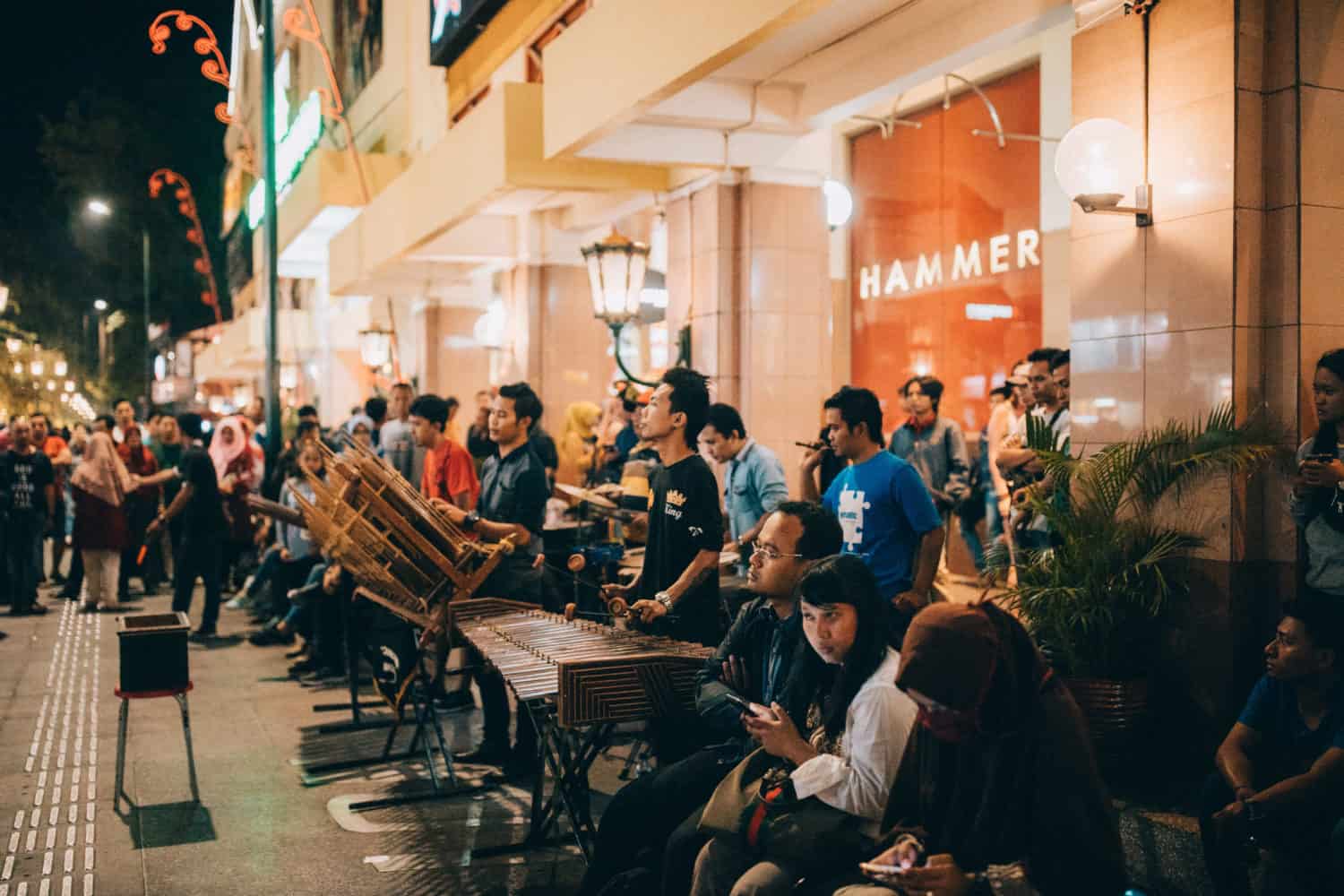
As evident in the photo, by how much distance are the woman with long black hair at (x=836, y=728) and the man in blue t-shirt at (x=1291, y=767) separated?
53.3 inches

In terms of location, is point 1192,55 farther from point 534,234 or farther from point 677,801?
point 534,234

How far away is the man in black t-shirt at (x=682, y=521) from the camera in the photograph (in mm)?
5828

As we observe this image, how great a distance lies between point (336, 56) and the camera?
26.2 metres

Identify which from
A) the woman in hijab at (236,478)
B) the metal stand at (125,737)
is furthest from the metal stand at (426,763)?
the woman in hijab at (236,478)

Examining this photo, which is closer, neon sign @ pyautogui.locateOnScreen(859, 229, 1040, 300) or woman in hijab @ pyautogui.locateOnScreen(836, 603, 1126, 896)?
woman in hijab @ pyautogui.locateOnScreen(836, 603, 1126, 896)

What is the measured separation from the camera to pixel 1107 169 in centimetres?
559

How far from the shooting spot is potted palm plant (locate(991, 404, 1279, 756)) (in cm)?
519

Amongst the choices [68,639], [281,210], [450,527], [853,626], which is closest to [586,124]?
[450,527]

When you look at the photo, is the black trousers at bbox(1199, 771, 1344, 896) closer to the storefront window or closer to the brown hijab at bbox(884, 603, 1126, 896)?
the brown hijab at bbox(884, 603, 1126, 896)

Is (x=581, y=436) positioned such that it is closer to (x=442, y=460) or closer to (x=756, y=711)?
(x=442, y=460)

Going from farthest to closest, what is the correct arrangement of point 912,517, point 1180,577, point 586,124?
point 586,124 → point 912,517 → point 1180,577

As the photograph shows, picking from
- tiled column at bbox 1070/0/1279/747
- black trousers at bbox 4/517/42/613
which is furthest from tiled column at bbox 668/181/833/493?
black trousers at bbox 4/517/42/613

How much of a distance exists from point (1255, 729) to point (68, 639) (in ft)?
37.2

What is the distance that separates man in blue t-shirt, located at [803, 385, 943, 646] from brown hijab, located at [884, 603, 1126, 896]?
2.91 m
